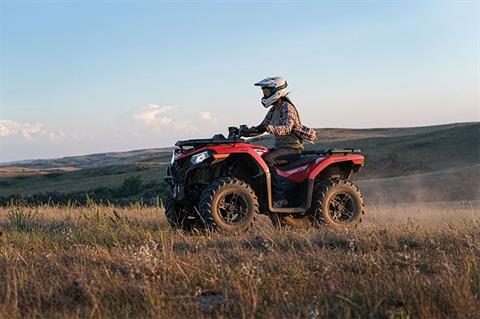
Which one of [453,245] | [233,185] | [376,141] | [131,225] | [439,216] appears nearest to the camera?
[453,245]

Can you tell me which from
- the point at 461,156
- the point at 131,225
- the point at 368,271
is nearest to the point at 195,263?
the point at 368,271

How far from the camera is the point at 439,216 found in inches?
457

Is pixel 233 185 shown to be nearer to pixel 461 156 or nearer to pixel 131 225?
pixel 131 225

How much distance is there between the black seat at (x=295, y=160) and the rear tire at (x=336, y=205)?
428 mm

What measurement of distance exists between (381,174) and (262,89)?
1061 inches

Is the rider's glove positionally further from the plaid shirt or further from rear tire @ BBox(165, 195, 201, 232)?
rear tire @ BBox(165, 195, 201, 232)

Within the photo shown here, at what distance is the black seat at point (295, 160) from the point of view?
30.4 ft

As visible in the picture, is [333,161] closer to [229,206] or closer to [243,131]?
→ [243,131]

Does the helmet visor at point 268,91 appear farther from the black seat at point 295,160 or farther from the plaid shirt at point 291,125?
the black seat at point 295,160

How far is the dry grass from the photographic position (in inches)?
177

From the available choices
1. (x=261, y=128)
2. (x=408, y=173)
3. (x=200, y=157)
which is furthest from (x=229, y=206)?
(x=408, y=173)

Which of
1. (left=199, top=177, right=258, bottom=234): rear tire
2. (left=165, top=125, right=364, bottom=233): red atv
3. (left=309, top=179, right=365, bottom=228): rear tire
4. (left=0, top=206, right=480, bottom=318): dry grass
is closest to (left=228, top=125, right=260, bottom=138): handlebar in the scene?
(left=165, top=125, right=364, bottom=233): red atv

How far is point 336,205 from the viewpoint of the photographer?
30.9 ft

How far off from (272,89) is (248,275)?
15.8ft
